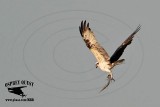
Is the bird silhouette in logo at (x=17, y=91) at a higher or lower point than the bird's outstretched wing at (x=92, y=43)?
higher

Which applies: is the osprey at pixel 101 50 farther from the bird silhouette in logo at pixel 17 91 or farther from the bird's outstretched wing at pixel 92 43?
the bird silhouette in logo at pixel 17 91

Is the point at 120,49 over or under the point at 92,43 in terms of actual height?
under

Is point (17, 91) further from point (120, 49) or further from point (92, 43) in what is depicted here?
point (120, 49)

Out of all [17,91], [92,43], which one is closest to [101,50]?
[92,43]

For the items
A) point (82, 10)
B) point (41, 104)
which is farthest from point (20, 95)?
point (82, 10)

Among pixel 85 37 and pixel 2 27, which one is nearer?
pixel 85 37

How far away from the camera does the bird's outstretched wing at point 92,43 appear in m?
13.4

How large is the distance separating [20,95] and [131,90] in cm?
130

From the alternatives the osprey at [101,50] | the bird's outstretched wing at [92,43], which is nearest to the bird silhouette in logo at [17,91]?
the osprey at [101,50]

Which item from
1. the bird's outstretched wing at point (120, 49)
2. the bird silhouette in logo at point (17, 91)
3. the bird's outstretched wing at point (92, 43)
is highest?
the bird silhouette in logo at point (17, 91)

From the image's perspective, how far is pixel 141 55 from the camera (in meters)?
14.6

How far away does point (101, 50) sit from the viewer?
13.7 m

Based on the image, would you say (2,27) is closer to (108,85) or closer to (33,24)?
(33,24)

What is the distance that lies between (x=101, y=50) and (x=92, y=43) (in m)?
0.20
